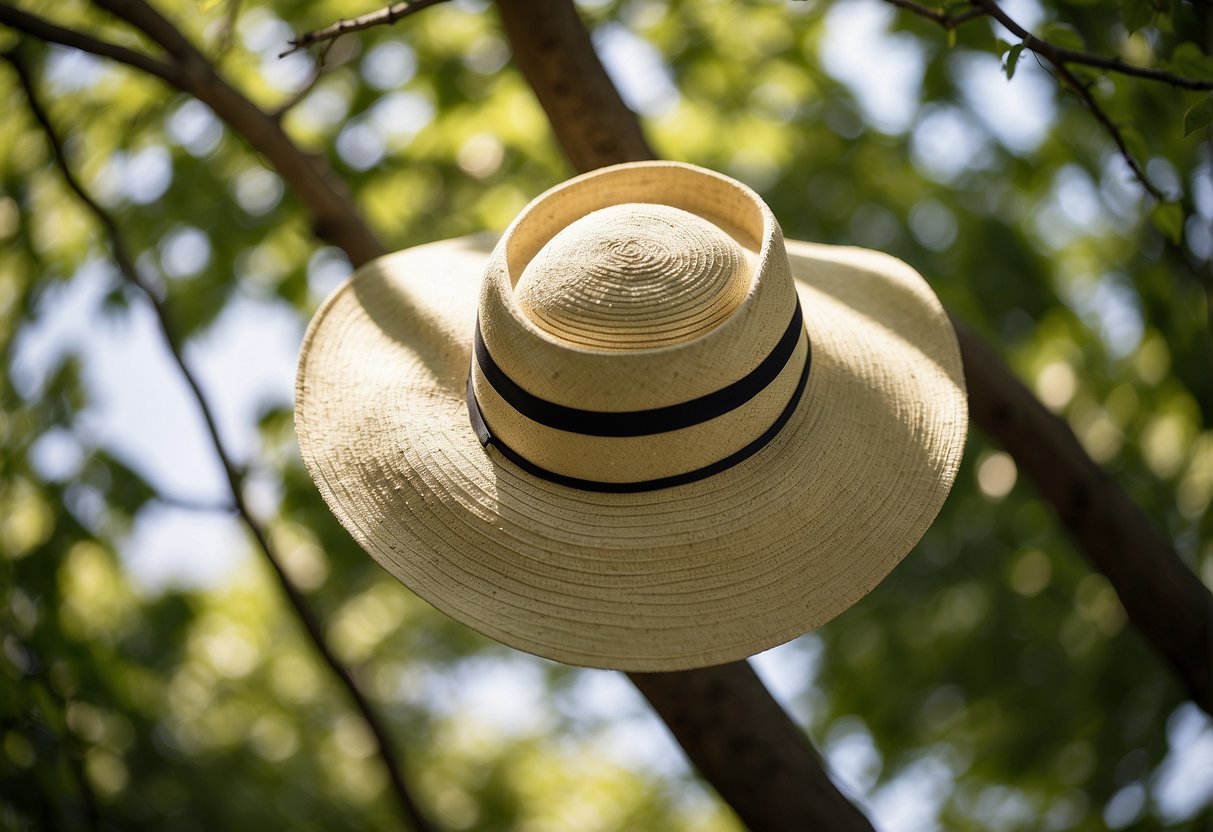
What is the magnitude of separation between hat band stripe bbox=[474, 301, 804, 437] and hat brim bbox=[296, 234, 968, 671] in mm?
115

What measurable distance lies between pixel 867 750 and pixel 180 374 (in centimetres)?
267

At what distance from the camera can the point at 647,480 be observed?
1.34 meters

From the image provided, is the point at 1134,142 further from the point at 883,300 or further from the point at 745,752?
the point at 745,752

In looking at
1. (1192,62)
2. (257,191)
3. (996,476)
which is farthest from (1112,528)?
(257,191)

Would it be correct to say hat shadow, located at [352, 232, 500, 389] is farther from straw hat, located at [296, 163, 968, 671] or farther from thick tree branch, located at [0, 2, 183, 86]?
thick tree branch, located at [0, 2, 183, 86]

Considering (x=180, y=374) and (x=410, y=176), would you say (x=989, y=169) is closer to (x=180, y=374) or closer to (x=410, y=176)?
(x=410, y=176)

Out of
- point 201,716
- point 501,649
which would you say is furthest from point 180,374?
point 501,649

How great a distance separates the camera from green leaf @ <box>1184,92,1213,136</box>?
130cm

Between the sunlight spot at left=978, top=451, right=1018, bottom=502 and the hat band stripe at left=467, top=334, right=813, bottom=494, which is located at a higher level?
the hat band stripe at left=467, top=334, right=813, bottom=494

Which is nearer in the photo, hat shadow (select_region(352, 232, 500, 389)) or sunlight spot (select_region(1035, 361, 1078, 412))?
hat shadow (select_region(352, 232, 500, 389))

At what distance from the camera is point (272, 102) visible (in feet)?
10.5

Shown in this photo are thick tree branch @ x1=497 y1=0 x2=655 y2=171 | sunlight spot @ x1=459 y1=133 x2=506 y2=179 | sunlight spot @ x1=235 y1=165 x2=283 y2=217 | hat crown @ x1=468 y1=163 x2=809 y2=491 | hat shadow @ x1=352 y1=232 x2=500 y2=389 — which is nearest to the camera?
hat crown @ x1=468 y1=163 x2=809 y2=491

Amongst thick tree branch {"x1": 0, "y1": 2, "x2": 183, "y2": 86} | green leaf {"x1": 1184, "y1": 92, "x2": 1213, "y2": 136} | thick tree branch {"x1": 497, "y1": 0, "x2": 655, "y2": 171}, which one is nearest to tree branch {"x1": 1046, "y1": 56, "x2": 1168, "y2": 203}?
green leaf {"x1": 1184, "y1": 92, "x2": 1213, "y2": 136}

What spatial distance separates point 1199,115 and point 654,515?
85cm
